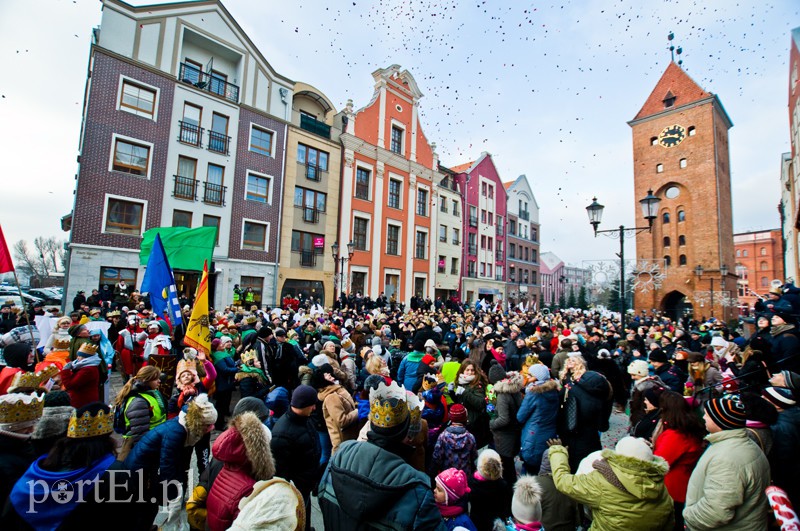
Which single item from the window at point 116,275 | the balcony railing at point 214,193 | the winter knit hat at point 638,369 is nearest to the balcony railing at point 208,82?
the balcony railing at point 214,193

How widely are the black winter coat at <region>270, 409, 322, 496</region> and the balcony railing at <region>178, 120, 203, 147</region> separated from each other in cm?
2078

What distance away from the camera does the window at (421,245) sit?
3209 centimetres

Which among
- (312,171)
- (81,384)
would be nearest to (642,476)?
(81,384)

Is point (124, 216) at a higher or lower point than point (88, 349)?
higher

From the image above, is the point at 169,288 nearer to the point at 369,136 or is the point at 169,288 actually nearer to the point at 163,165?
the point at 163,165

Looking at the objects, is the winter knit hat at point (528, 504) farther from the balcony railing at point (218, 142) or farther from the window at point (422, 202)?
the window at point (422, 202)

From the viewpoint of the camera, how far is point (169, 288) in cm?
683

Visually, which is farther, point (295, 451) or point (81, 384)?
point (81, 384)

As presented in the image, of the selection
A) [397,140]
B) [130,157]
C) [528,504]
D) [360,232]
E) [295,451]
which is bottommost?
[528,504]

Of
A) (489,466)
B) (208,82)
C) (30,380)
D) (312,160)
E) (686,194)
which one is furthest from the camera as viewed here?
(686,194)

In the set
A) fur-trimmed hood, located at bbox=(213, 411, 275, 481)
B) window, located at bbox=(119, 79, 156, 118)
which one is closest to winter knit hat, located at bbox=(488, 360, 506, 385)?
fur-trimmed hood, located at bbox=(213, 411, 275, 481)

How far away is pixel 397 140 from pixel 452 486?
1208 inches

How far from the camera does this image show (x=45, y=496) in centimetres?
208

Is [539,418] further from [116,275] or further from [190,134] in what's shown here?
[190,134]
